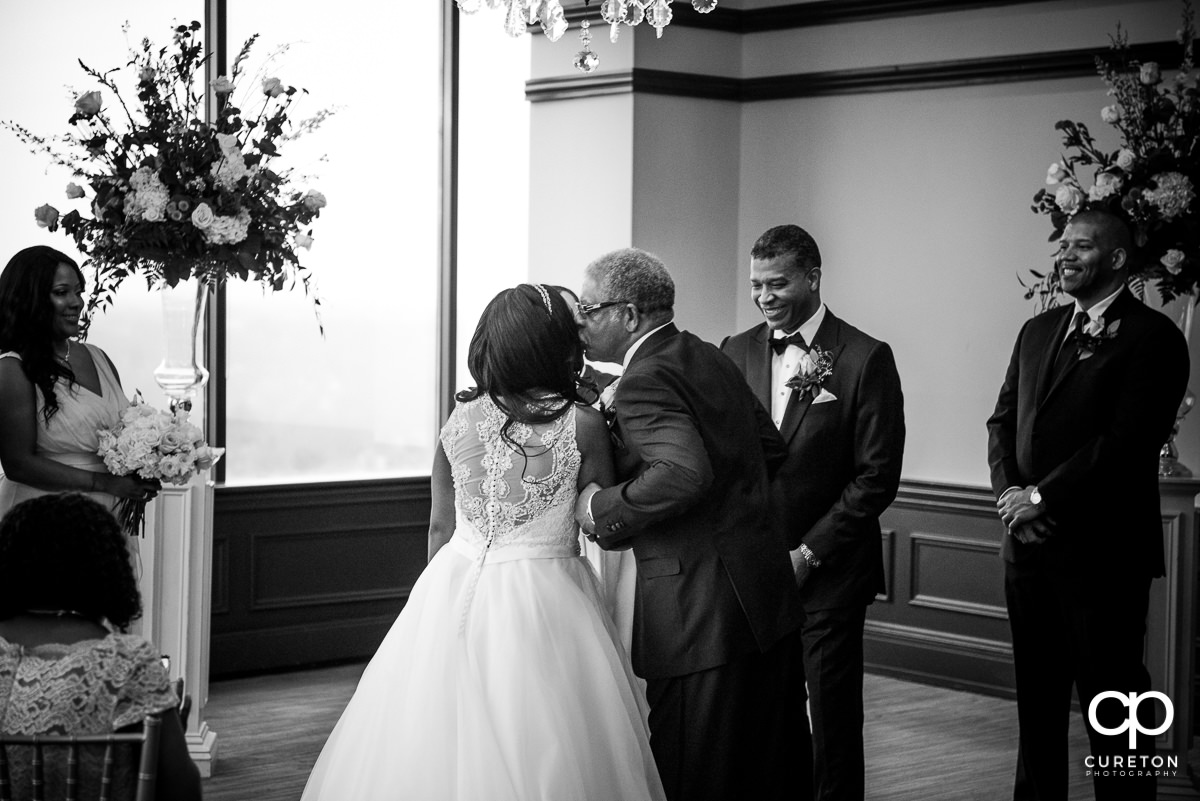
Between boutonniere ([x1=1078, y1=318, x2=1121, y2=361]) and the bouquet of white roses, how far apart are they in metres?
2.83

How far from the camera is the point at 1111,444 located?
3.98 meters

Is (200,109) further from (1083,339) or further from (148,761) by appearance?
(148,761)

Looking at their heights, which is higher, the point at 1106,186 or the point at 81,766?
the point at 1106,186

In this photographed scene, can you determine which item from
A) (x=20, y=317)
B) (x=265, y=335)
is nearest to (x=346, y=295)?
(x=265, y=335)

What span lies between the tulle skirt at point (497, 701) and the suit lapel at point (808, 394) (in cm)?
96

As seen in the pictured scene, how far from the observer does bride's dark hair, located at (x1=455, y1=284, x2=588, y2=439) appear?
305 cm

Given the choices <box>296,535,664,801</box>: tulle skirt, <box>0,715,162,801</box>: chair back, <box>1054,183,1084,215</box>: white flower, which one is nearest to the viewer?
<box>0,715,162,801</box>: chair back

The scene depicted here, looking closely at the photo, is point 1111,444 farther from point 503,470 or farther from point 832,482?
point 503,470

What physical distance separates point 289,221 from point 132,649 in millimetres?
2735

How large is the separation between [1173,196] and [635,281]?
2.41 meters

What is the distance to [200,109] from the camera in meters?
6.00

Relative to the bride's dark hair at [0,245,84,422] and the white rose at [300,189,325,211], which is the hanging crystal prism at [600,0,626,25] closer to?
the white rose at [300,189,325,211]

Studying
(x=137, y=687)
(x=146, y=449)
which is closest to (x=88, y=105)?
(x=146, y=449)

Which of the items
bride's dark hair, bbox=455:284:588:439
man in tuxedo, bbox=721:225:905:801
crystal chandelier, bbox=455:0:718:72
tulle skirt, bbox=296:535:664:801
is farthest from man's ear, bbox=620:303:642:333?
crystal chandelier, bbox=455:0:718:72
